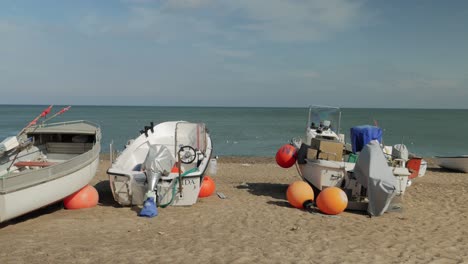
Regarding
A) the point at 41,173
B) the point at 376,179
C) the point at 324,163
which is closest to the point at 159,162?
the point at 41,173

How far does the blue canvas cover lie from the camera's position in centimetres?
1096

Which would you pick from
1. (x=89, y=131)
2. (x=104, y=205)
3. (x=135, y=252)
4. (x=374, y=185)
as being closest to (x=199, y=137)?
(x=89, y=131)

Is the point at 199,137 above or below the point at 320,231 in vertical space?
above

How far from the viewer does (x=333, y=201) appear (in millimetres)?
9102

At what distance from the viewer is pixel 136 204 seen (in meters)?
9.66

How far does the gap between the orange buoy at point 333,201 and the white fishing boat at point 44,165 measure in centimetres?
593

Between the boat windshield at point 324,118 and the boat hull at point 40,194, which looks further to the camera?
the boat windshield at point 324,118

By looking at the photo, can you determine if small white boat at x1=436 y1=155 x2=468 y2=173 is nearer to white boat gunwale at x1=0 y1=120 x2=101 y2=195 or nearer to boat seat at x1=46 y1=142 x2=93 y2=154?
Result: white boat gunwale at x1=0 y1=120 x2=101 y2=195

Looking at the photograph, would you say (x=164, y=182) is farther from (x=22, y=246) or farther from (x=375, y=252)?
(x=375, y=252)

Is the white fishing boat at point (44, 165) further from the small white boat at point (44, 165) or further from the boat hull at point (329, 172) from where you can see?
the boat hull at point (329, 172)

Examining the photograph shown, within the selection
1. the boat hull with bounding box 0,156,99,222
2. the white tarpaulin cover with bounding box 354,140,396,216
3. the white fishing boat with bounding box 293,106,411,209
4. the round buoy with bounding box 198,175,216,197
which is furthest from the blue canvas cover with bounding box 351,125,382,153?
the boat hull with bounding box 0,156,99,222

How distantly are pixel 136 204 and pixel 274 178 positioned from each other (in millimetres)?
7555

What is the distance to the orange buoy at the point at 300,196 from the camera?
985 centimetres

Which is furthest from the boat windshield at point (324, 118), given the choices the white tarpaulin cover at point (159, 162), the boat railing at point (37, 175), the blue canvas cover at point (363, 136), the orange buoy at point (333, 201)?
the boat railing at point (37, 175)
